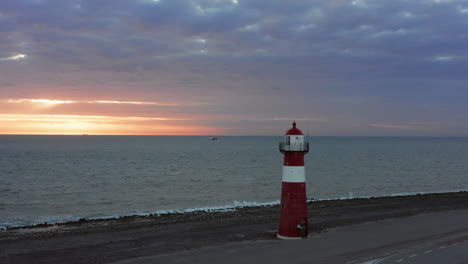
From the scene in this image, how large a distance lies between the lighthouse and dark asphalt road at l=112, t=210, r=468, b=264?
964 mm

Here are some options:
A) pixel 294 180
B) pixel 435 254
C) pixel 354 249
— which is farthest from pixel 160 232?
pixel 435 254

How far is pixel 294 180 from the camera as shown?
731 inches

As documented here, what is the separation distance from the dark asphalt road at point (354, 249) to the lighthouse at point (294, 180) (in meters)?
0.96

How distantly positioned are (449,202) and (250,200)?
17.4 m

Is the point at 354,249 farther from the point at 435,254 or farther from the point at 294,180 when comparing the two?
the point at 294,180

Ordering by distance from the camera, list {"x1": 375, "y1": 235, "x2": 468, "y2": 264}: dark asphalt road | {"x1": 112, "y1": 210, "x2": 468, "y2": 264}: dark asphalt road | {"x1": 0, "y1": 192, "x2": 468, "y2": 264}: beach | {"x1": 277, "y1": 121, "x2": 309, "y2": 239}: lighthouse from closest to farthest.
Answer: {"x1": 375, "y1": 235, "x2": 468, "y2": 264}: dark asphalt road → {"x1": 112, "y1": 210, "x2": 468, "y2": 264}: dark asphalt road → {"x1": 0, "y1": 192, "x2": 468, "y2": 264}: beach → {"x1": 277, "y1": 121, "x2": 309, "y2": 239}: lighthouse

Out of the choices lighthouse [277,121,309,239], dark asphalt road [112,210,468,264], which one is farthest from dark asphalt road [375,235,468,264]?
lighthouse [277,121,309,239]

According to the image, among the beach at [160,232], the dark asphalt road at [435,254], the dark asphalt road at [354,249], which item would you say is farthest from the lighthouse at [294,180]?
the dark asphalt road at [435,254]

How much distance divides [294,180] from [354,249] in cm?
361

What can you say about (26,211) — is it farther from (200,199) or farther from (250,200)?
(250,200)

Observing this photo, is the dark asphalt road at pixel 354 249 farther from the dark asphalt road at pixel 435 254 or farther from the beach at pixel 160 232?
the beach at pixel 160 232

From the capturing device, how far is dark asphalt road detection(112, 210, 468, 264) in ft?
52.2

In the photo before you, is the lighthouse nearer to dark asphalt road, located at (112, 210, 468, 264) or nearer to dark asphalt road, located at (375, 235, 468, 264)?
dark asphalt road, located at (112, 210, 468, 264)

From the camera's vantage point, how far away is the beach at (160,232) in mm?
18000
